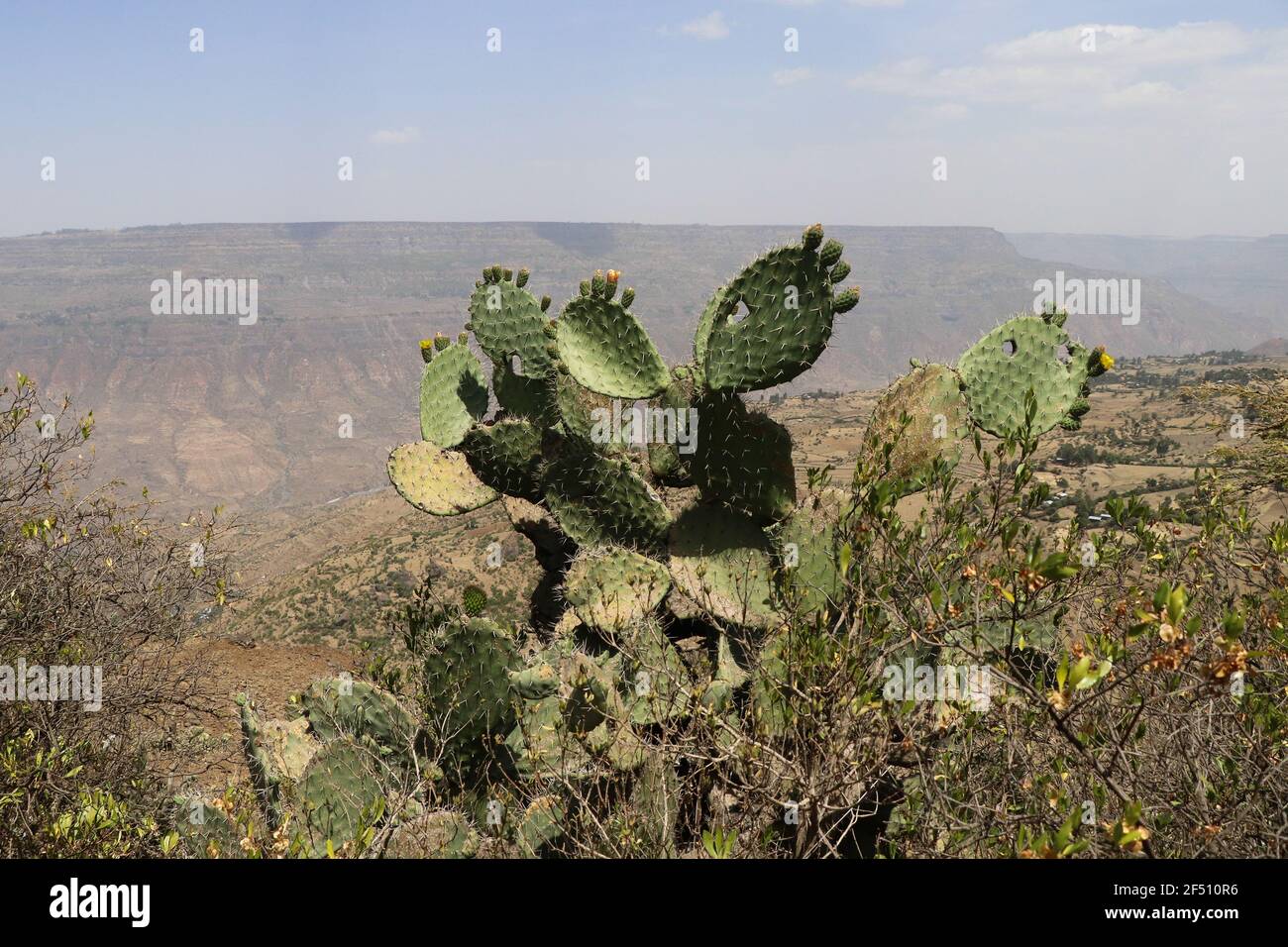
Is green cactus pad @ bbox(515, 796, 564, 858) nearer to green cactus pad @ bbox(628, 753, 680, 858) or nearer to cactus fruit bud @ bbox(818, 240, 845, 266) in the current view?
green cactus pad @ bbox(628, 753, 680, 858)

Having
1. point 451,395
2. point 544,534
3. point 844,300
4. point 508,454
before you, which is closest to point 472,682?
point 508,454

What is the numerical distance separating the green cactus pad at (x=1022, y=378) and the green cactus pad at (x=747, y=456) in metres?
1.40

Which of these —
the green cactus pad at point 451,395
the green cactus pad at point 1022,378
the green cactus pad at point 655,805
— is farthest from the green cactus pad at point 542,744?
the green cactus pad at point 1022,378

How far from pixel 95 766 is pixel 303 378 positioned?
167 metres

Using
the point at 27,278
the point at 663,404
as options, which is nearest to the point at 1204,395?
the point at 663,404

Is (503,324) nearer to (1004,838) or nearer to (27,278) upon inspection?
(1004,838)

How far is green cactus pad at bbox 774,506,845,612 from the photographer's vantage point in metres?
4.41

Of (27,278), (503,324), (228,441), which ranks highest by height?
(27,278)

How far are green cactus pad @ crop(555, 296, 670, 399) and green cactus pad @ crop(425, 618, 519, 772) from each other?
5.18 ft

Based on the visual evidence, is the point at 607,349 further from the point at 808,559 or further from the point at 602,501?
the point at 808,559

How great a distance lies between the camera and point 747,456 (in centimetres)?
Result: 512

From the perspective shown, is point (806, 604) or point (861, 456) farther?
point (806, 604)

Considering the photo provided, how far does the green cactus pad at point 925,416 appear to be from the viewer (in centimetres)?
509
